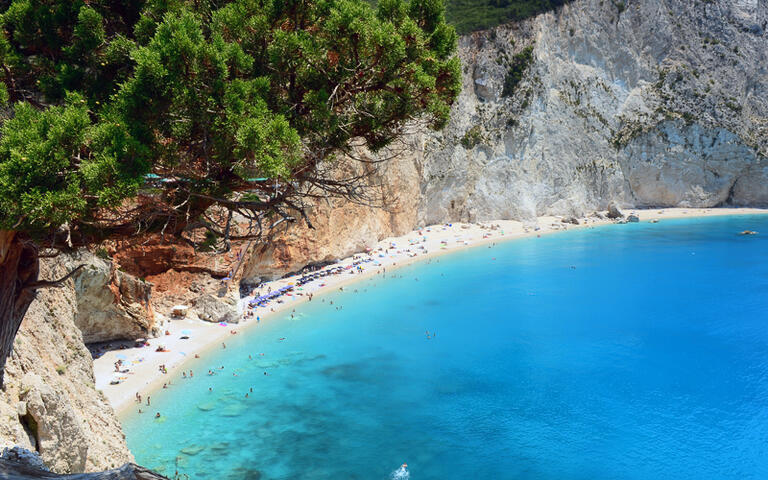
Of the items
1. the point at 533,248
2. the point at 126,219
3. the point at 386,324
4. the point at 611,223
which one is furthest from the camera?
the point at 611,223

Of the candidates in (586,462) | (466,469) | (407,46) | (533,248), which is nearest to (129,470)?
(407,46)

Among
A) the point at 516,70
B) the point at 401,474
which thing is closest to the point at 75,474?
the point at 401,474

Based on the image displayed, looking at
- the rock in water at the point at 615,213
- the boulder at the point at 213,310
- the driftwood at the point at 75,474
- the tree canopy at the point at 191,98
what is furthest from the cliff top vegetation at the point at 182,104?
the rock in water at the point at 615,213

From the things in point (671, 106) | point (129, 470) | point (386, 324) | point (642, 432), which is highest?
point (671, 106)

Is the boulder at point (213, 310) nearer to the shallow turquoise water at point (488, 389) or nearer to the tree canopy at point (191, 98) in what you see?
the shallow turquoise water at point (488, 389)

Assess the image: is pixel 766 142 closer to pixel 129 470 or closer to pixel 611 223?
pixel 611 223

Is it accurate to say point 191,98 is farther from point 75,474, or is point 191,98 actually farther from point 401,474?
point 401,474
